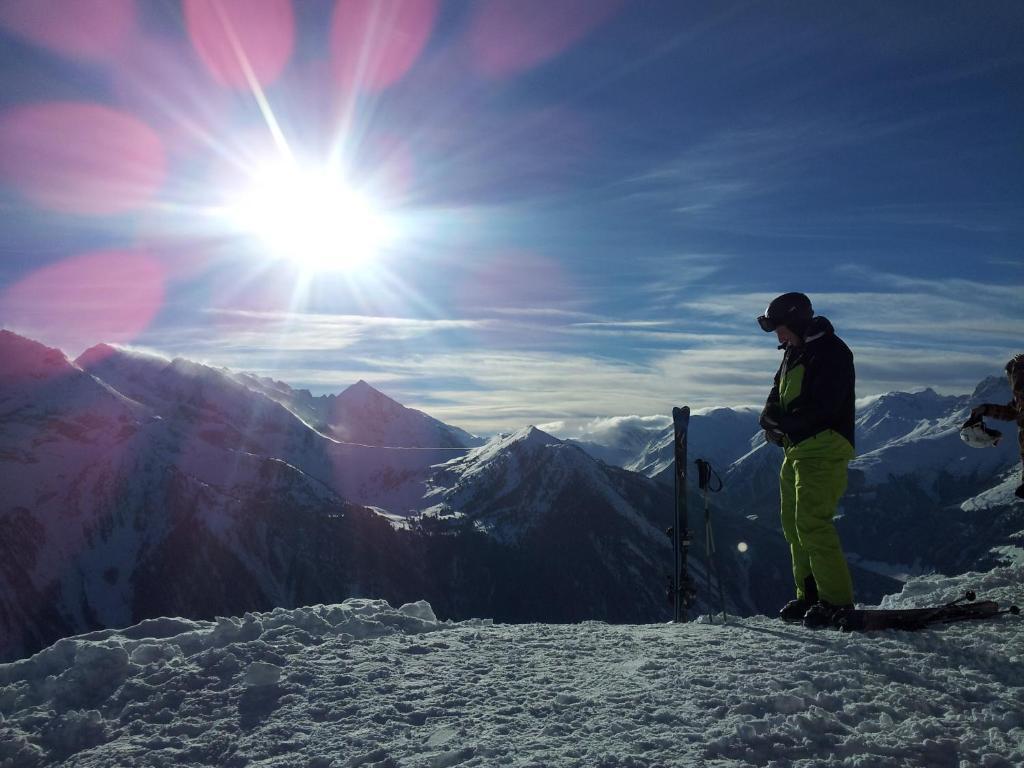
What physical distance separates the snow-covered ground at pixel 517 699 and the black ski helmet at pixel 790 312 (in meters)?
3.79

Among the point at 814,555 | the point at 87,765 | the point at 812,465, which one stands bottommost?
the point at 87,765

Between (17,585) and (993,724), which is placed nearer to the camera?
(993,724)

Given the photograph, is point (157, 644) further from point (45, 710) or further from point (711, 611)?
point (711, 611)

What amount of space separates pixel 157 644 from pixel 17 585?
214 meters

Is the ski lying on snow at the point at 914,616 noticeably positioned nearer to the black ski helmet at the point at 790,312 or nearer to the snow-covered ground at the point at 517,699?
the snow-covered ground at the point at 517,699

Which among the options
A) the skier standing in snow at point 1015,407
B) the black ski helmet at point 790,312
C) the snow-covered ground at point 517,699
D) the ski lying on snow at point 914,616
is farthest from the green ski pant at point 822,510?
the skier standing in snow at point 1015,407

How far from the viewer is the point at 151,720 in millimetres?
6629

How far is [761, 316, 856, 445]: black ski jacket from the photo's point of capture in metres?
9.36

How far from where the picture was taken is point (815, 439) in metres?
9.41

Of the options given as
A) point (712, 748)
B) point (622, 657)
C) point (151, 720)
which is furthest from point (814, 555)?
point (151, 720)

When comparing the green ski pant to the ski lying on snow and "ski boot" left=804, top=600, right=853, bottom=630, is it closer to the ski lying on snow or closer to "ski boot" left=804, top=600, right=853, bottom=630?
"ski boot" left=804, top=600, right=853, bottom=630

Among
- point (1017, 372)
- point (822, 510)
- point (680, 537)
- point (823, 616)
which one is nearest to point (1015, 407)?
point (1017, 372)

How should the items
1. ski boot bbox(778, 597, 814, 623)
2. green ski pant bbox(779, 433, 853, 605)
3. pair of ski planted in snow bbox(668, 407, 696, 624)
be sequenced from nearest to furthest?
green ski pant bbox(779, 433, 853, 605), ski boot bbox(778, 597, 814, 623), pair of ski planted in snow bbox(668, 407, 696, 624)

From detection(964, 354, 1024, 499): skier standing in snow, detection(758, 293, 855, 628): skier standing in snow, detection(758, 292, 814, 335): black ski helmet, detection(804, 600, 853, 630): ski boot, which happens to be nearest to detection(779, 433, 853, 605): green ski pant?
detection(758, 293, 855, 628): skier standing in snow
